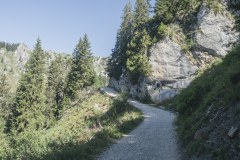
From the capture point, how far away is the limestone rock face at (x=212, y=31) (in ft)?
173

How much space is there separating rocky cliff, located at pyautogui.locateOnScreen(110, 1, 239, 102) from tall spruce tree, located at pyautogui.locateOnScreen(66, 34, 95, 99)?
18.9m

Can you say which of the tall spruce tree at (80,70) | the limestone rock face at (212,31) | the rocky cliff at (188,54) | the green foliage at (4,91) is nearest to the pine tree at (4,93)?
the green foliage at (4,91)

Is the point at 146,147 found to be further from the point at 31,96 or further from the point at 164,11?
the point at 164,11

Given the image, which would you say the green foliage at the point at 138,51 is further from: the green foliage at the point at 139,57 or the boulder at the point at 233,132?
the boulder at the point at 233,132

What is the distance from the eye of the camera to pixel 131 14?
303 feet

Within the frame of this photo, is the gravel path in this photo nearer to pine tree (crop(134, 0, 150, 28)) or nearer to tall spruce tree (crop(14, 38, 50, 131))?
tall spruce tree (crop(14, 38, 50, 131))

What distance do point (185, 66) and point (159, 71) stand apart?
15.0 ft

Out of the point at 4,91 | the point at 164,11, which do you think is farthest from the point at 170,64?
the point at 4,91

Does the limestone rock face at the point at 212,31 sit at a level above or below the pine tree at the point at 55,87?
above

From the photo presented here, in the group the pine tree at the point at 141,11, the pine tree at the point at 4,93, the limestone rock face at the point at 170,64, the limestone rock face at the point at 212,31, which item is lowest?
the pine tree at the point at 4,93

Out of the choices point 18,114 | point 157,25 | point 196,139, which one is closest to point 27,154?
point 196,139

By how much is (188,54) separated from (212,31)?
5.26 meters

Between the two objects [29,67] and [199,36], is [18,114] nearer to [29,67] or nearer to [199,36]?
[29,67]

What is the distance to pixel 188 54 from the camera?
5481 centimetres
